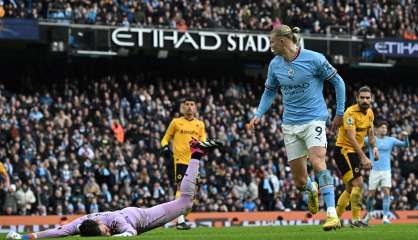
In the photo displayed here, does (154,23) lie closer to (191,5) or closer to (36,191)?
(191,5)

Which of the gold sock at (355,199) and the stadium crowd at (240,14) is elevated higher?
the stadium crowd at (240,14)

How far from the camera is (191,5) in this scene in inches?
1630

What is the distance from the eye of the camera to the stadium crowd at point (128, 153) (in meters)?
31.0

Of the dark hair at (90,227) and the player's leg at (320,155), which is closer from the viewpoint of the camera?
the dark hair at (90,227)

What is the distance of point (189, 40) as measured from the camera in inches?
1588

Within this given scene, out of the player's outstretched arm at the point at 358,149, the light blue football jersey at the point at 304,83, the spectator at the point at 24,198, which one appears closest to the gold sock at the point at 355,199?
the player's outstretched arm at the point at 358,149

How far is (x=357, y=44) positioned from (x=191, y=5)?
24.5 feet

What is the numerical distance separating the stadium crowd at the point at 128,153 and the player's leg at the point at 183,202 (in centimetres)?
1419

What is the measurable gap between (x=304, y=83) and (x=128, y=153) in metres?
19.4

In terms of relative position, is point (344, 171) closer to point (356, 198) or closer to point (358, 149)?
point (356, 198)

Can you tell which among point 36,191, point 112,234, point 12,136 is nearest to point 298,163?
point 112,234

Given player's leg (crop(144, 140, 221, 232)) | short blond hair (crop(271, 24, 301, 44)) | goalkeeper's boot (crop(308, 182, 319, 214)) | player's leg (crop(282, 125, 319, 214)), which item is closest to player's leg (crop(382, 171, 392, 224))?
goalkeeper's boot (crop(308, 182, 319, 214))

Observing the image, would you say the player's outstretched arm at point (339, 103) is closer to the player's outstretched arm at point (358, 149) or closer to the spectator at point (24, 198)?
the player's outstretched arm at point (358, 149)

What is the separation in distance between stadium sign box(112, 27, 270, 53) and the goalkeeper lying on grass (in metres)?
24.8
